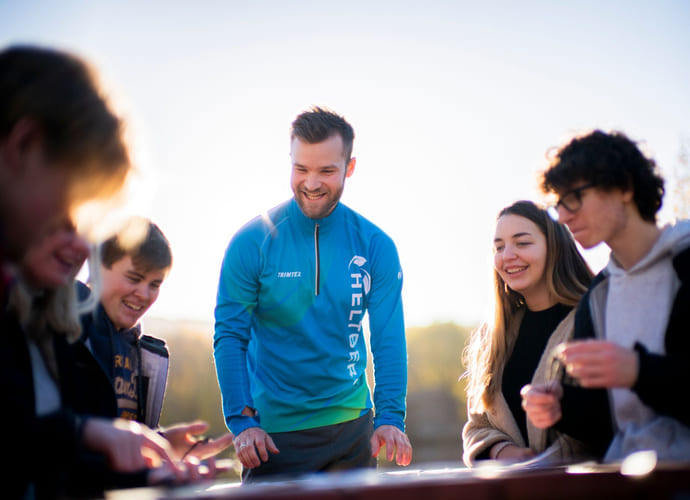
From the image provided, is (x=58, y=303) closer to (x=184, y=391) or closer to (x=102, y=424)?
(x=102, y=424)

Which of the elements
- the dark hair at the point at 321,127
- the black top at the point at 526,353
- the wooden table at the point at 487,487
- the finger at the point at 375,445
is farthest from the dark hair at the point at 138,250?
the black top at the point at 526,353

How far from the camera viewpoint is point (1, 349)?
1.54 m

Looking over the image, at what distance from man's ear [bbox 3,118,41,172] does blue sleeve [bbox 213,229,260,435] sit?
6.59ft

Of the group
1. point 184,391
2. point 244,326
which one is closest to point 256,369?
point 244,326

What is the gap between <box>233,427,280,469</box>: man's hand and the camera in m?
Result: 3.02

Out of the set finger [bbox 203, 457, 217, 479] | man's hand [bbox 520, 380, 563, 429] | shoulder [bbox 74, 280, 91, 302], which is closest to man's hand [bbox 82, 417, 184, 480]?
finger [bbox 203, 457, 217, 479]

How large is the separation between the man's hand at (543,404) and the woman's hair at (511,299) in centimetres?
93

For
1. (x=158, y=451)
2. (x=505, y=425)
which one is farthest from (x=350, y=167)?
(x=158, y=451)

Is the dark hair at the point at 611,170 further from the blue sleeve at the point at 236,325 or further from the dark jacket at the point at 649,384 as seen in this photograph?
the blue sleeve at the point at 236,325

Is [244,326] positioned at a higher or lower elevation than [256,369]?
higher

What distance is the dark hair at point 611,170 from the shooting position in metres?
2.25

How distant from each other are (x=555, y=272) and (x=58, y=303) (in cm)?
248

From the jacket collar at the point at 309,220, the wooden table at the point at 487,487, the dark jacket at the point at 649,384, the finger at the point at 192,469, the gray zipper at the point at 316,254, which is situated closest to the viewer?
the wooden table at the point at 487,487

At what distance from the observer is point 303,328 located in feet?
11.1
